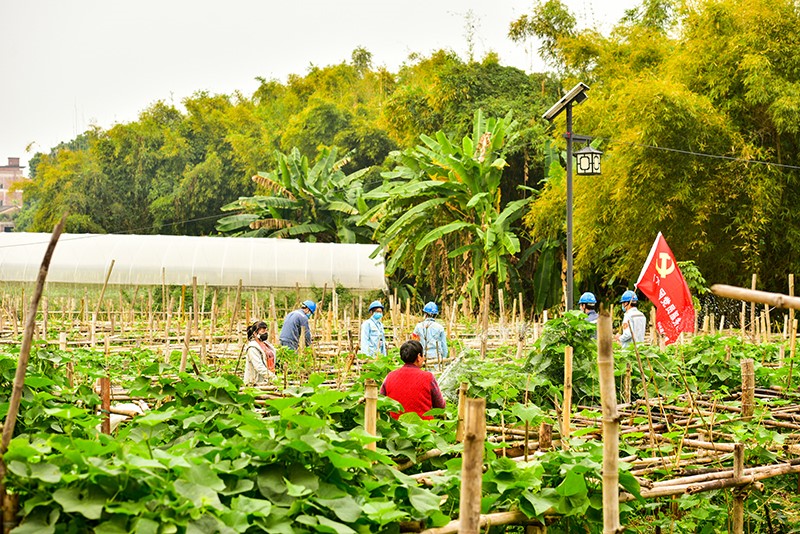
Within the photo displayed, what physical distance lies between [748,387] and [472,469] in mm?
2993

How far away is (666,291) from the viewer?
9375 mm

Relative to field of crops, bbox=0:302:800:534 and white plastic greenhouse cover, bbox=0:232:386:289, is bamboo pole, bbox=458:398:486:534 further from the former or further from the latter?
white plastic greenhouse cover, bbox=0:232:386:289

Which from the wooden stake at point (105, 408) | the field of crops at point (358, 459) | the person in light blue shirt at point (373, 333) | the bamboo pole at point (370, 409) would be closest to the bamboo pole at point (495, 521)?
the field of crops at point (358, 459)

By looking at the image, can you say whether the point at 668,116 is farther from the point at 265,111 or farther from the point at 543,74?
the point at 265,111

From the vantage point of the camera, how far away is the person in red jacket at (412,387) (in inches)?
200

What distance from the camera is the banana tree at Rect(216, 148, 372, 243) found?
23.7 meters

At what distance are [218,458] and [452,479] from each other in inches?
32.9

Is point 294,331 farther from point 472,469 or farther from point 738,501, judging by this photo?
point 472,469

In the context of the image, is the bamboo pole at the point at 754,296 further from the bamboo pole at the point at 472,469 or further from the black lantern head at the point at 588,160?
the black lantern head at the point at 588,160

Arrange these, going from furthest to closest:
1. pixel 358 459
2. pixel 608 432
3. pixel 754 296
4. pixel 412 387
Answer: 1. pixel 412 387
2. pixel 608 432
3. pixel 358 459
4. pixel 754 296

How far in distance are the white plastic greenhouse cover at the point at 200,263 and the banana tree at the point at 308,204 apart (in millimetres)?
1823

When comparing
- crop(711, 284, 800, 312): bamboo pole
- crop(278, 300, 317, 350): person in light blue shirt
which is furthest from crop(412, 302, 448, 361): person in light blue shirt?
crop(711, 284, 800, 312): bamboo pole

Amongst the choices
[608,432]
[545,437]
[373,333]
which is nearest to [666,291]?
[373,333]

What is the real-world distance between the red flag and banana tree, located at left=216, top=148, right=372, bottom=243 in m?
14.1
